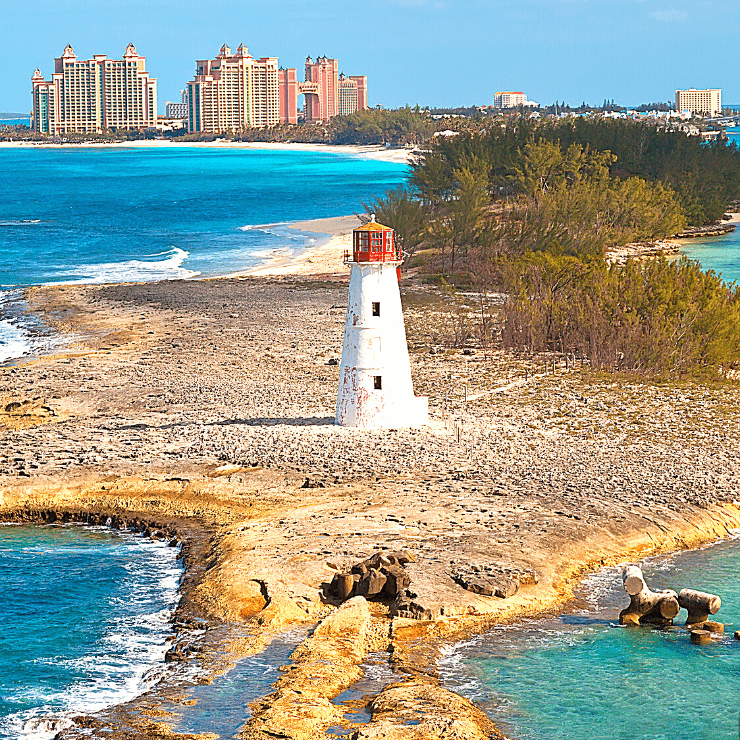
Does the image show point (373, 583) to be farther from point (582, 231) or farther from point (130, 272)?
point (130, 272)

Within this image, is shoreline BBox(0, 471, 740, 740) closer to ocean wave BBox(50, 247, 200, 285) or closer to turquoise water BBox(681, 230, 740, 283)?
turquoise water BBox(681, 230, 740, 283)

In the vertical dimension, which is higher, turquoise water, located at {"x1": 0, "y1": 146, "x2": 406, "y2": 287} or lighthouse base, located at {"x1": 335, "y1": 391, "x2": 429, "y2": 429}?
turquoise water, located at {"x1": 0, "y1": 146, "x2": 406, "y2": 287}

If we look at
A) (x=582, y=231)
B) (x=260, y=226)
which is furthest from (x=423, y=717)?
(x=260, y=226)

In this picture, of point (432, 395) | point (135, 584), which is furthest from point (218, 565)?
point (432, 395)

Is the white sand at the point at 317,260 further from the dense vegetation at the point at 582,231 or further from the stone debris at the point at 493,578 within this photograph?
the stone debris at the point at 493,578

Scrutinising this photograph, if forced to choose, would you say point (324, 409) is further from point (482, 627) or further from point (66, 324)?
point (66, 324)

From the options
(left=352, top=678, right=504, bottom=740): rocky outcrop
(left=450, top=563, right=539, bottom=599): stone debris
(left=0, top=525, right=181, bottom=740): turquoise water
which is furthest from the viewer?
(left=450, top=563, right=539, bottom=599): stone debris

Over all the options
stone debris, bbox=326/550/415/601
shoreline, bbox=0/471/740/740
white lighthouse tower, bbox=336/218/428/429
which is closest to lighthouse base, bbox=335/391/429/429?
white lighthouse tower, bbox=336/218/428/429

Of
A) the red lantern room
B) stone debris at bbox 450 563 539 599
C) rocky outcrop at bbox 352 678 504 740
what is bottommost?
rocky outcrop at bbox 352 678 504 740
